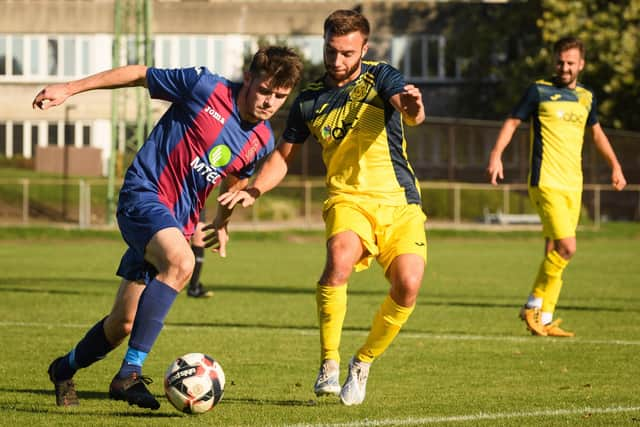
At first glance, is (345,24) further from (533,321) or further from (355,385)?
(533,321)

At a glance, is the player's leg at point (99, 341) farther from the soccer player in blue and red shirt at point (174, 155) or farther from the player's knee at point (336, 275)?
the player's knee at point (336, 275)

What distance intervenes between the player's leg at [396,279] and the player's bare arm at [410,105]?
2.42 feet

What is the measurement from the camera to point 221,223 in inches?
293

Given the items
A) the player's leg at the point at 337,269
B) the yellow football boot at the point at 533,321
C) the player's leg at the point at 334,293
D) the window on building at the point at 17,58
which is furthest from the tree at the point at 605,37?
the player's leg at the point at 334,293

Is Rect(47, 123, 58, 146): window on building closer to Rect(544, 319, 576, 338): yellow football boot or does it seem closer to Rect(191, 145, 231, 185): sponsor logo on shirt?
Rect(544, 319, 576, 338): yellow football boot

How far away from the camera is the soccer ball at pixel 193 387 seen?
20.9 feet

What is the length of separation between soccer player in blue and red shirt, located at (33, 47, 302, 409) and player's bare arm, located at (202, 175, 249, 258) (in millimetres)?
96

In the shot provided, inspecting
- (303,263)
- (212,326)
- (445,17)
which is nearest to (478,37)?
(445,17)

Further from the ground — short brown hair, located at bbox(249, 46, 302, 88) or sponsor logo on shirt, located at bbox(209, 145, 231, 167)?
short brown hair, located at bbox(249, 46, 302, 88)

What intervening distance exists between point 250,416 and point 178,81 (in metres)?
2.00

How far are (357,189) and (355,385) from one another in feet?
3.97

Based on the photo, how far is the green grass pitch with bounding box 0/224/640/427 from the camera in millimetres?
6688

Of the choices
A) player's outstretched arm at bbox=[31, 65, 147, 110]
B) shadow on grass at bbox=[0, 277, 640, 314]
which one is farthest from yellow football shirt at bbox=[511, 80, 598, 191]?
player's outstretched arm at bbox=[31, 65, 147, 110]

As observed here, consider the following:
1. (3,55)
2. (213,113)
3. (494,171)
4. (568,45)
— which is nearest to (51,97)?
(213,113)
